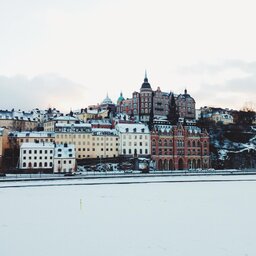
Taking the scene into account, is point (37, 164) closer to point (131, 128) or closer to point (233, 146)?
point (131, 128)

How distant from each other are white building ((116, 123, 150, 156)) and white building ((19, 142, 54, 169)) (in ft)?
68.3

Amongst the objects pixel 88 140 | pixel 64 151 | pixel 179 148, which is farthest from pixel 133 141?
pixel 64 151

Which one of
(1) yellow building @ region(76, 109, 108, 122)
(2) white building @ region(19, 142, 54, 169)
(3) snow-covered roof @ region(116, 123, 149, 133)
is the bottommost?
(2) white building @ region(19, 142, 54, 169)

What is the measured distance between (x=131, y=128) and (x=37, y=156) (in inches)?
1108

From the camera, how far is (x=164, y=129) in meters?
106

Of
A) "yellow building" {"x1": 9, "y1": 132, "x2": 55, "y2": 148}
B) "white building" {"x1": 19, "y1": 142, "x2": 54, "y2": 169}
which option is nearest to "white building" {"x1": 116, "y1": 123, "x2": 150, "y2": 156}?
"yellow building" {"x1": 9, "y1": 132, "x2": 55, "y2": 148}

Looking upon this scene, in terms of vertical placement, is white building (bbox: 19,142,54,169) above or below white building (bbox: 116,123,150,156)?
below

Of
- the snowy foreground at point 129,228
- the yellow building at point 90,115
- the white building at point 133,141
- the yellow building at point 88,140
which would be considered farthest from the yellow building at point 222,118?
the snowy foreground at point 129,228

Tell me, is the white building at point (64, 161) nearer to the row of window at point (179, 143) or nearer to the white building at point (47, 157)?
the white building at point (47, 157)

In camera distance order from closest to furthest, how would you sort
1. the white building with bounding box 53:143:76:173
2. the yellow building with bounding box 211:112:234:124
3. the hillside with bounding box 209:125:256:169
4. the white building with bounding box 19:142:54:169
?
the white building with bounding box 53:143:76:173
the white building with bounding box 19:142:54:169
the hillside with bounding box 209:125:256:169
the yellow building with bounding box 211:112:234:124

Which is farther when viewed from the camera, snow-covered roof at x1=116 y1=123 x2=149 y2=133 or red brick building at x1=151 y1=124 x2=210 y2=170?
snow-covered roof at x1=116 y1=123 x2=149 y2=133

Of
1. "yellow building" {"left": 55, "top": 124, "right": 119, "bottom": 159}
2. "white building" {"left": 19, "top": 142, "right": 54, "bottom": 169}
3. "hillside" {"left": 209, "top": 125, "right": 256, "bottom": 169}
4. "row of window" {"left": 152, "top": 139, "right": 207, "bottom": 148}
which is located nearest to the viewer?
"white building" {"left": 19, "top": 142, "right": 54, "bottom": 169}

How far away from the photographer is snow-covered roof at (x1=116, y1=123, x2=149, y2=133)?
103m

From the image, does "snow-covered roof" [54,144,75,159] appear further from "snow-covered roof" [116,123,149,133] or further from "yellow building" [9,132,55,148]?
"snow-covered roof" [116,123,149,133]
